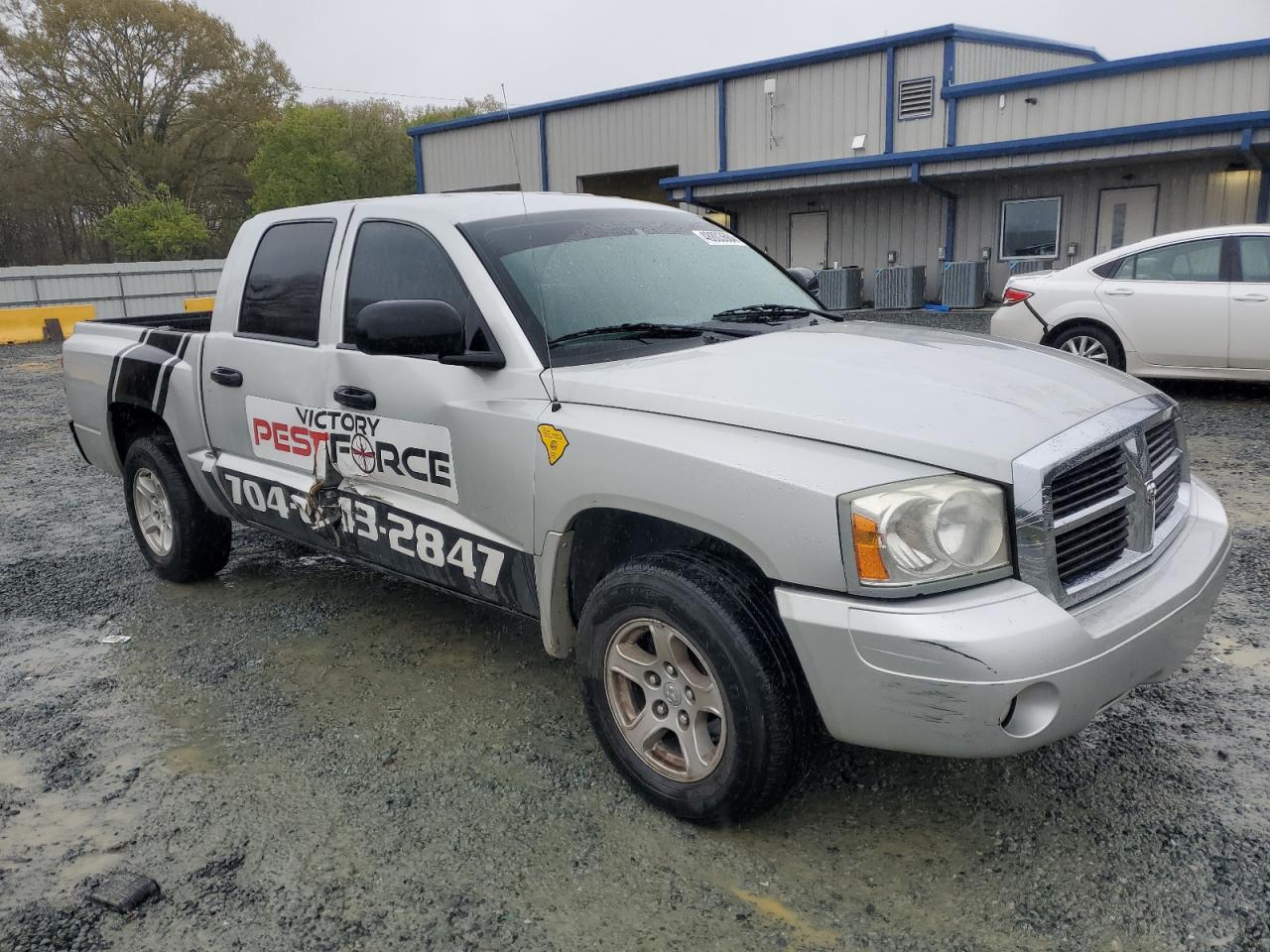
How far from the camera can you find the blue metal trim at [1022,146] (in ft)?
51.4

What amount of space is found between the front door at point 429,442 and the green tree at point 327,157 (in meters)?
42.3

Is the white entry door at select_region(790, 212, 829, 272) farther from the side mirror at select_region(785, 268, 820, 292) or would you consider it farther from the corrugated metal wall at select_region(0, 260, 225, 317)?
the side mirror at select_region(785, 268, 820, 292)

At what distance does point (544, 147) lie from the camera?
2822 centimetres

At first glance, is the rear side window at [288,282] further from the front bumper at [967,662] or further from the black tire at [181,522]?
the front bumper at [967,662]

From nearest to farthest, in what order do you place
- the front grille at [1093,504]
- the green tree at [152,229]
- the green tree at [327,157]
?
1. the front grille at [1093,504]
2. the green tree at [152,229]
3. the green tree at [327,157]

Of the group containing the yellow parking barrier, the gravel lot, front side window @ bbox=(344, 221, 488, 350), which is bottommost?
the gravel lot

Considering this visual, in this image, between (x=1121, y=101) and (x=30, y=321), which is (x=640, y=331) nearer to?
(x=1121, y=101)

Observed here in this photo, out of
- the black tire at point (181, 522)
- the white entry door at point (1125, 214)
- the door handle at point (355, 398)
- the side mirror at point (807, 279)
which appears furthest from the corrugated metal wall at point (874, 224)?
the door handle at point (355, 398)

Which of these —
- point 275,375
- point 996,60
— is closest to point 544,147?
point 996,60

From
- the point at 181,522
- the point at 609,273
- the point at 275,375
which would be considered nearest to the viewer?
the point at 609,273

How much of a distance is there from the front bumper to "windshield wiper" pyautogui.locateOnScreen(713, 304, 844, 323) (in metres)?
1.43

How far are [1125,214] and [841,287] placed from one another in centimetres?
540

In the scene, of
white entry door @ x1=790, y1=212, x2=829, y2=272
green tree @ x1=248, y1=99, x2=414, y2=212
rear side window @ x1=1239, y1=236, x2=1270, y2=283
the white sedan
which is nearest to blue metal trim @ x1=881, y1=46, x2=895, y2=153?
white entry door @ x1=790, y1=212, x2=829, y2=272

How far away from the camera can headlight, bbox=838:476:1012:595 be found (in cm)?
238
